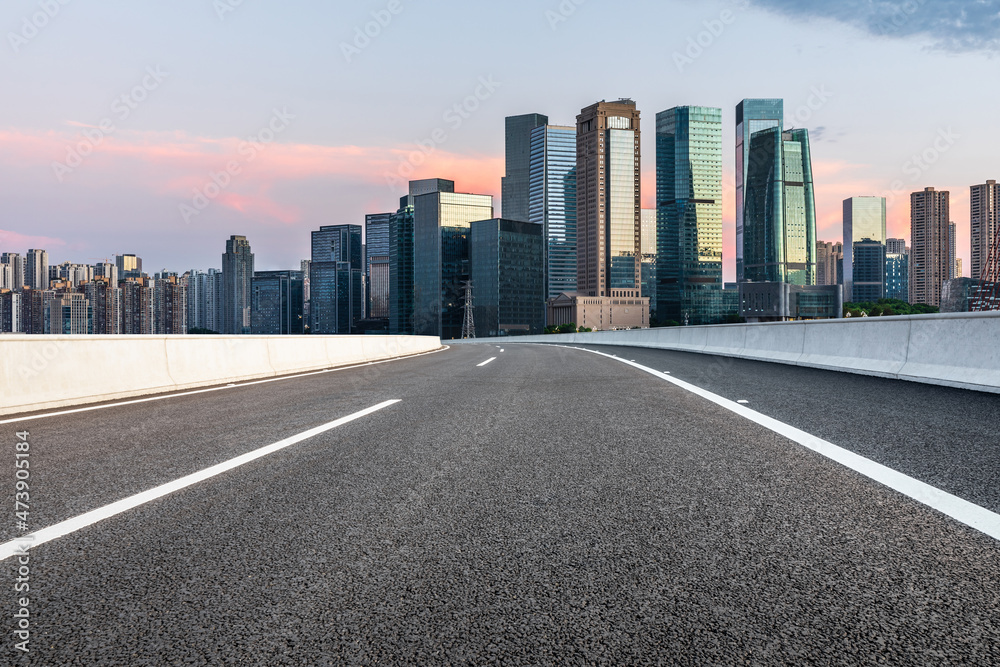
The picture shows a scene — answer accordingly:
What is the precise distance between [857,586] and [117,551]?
3191 mm

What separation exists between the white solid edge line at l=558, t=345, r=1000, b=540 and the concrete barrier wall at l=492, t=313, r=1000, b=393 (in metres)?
4.55

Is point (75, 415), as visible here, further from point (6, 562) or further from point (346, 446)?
point (6, 562)

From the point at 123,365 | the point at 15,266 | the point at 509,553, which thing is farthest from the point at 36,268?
the point at 509,553

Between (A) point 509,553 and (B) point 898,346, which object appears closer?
(A) point 509,553

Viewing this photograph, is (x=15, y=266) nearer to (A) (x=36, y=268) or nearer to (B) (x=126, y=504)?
(A) (x=36, y=268)

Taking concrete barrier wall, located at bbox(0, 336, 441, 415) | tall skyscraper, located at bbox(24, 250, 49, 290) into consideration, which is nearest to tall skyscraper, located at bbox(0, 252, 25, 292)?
tall skyscraper, located at bbox(24, 250, 49, 290)

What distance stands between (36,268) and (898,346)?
645 feet

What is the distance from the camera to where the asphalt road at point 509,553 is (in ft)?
7.19

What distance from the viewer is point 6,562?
3002mm

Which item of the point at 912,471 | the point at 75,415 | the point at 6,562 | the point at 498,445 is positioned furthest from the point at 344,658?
the point at 75,415

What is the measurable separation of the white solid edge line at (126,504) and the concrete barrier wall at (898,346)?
29.6 feet

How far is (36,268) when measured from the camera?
6550 inches

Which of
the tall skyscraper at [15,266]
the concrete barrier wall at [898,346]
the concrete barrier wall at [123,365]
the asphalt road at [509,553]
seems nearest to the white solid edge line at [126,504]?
the asphalt road at [509,553]

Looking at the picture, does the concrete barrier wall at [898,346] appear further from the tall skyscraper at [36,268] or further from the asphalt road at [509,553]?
the tall skyscraper at [36,268]
